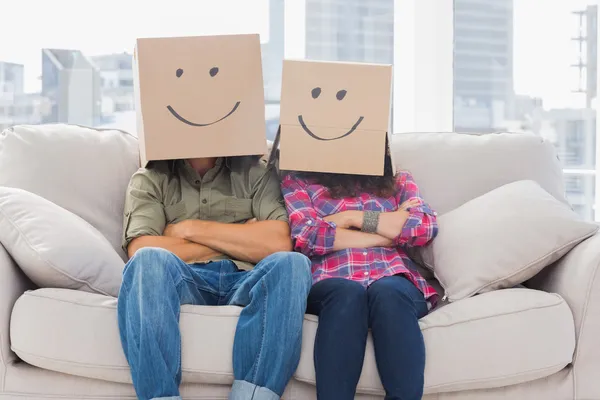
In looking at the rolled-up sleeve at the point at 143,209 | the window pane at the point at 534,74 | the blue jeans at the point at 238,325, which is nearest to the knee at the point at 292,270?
the blue jeans at the point at 238,325

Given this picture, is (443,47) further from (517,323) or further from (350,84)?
(517,323)

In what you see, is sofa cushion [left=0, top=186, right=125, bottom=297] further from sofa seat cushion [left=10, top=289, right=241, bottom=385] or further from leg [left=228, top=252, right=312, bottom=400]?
leg [left=228, top=252, right=312, bottom=400]

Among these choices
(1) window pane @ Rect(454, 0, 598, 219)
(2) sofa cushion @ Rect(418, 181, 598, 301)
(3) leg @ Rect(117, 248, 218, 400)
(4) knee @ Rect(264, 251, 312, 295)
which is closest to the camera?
(3) leg @ Rect(117, 248, 218, 400)

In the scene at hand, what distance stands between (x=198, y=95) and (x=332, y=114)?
32cm

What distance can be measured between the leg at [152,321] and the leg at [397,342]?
407mm

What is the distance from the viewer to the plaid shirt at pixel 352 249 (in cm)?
175

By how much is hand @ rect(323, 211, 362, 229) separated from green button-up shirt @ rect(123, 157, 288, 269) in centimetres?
13

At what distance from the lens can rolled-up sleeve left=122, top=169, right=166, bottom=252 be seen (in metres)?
1.74

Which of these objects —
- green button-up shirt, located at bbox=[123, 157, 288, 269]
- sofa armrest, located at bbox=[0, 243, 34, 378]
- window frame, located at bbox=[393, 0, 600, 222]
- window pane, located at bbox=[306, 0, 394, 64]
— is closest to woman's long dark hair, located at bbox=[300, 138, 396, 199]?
green button-up shirt, located at bbox=[123, 157, 288, 269]

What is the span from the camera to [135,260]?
1.48 meters

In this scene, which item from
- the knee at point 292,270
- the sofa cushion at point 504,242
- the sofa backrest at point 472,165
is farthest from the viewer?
the sofa backrest at point 472,165

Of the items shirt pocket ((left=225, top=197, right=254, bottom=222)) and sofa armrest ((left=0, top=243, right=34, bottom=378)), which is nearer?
sofa armrest ((left=0, top=243, right=34, bottom=378))

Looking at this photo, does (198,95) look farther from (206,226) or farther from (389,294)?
(389,294)

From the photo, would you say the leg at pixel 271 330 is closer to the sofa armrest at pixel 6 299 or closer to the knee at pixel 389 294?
the knee at pixel 389 294
